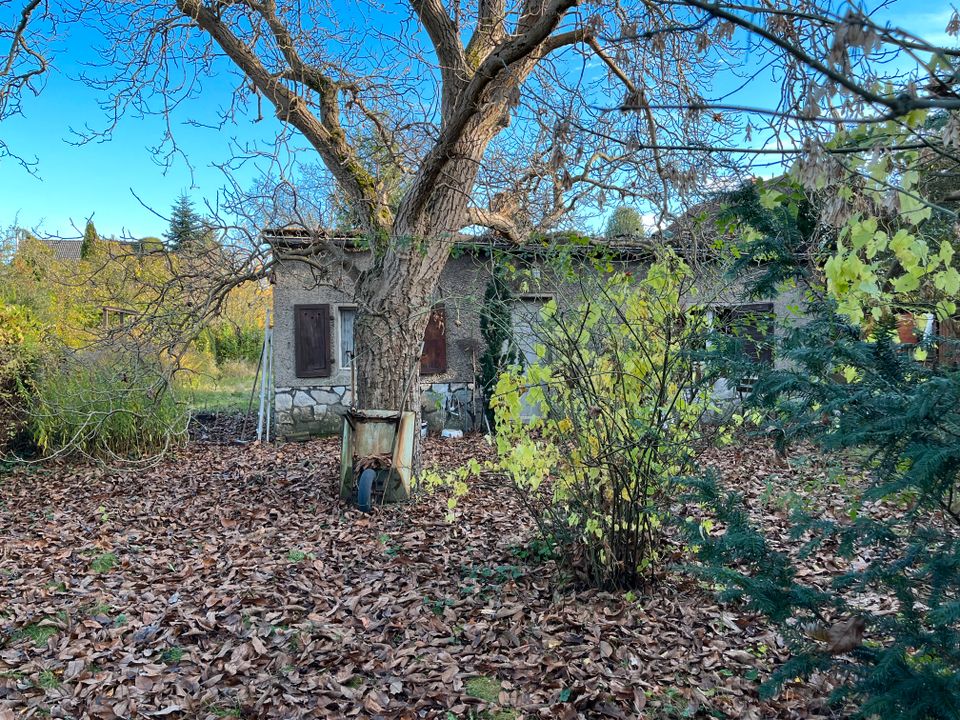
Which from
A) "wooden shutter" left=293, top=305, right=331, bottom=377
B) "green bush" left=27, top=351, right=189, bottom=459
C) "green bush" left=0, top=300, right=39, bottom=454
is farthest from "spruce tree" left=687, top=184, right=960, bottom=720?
"wooden shutter" left=293, top=305, right=331, bottom=377

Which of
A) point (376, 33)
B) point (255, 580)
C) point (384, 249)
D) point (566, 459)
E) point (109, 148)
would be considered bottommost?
point (255, 580)

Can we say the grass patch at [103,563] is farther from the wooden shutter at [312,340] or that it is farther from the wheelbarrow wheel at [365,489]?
the wooden shutter at [312,340]

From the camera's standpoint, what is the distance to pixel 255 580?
439cm

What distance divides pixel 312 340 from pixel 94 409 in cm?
335

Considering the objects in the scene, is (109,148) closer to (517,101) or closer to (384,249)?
(384,249)

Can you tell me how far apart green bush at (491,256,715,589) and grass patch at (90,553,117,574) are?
10.6 feet

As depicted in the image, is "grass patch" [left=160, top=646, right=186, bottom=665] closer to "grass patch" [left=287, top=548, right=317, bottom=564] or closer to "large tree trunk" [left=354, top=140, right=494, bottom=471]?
"grass patch" [left=287, top=548, right=317, bottom=564]

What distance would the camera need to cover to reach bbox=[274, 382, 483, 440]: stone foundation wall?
1031 cm

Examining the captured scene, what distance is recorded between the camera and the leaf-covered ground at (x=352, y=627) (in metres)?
2.96

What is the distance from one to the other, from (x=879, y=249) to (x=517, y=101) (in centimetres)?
479

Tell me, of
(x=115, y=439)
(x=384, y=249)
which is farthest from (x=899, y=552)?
(x=115, y=439)

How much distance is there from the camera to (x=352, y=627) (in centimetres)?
368

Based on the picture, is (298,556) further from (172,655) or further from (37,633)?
(37,633)

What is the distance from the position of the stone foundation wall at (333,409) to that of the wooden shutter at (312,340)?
34 cm
